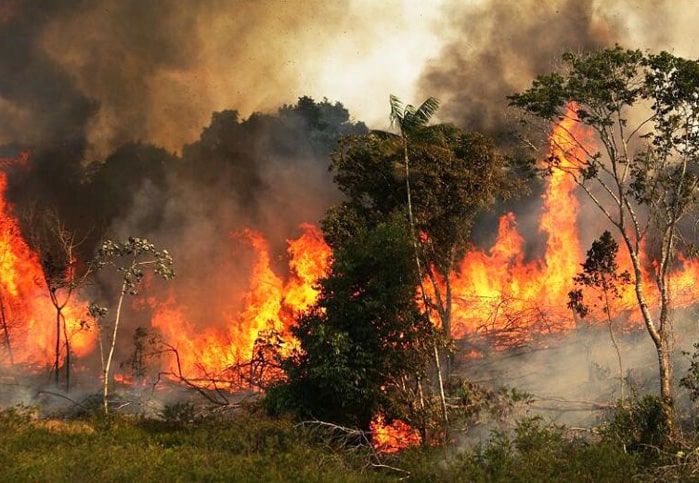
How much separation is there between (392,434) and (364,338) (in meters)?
3.84

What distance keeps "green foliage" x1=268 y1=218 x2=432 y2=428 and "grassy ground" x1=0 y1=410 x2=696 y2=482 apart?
4.38 feet

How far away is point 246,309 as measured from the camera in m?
40.3

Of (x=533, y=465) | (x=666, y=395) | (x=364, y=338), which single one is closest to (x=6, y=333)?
(x=364, y=338)

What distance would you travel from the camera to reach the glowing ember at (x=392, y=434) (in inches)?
724

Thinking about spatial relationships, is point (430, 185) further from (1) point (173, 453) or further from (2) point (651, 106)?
(1) point (173, 453)

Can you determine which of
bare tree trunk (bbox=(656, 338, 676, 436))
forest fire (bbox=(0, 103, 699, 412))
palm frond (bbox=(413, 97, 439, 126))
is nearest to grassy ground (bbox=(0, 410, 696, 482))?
bare tree trunk (bbox=(656, 338, 676, 436))

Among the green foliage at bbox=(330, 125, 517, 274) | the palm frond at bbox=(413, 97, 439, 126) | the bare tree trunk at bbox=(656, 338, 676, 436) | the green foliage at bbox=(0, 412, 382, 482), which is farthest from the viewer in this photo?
the green foliage at bbox=(330, 125, 517, 274)

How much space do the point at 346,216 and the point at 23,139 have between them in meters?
34.2

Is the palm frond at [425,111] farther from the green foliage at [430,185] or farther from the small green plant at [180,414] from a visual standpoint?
the small green plant at [180,414]

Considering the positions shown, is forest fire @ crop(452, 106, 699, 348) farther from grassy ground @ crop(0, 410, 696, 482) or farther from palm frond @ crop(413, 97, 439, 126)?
palm frond @ crop(413, 97, 439, 126)

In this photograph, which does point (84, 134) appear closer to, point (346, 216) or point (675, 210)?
point (346, 216)

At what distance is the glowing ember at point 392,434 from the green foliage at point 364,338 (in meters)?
0.53

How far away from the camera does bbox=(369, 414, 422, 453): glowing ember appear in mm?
18391

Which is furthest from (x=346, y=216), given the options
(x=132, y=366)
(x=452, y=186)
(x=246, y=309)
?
(x=132, y=366)
